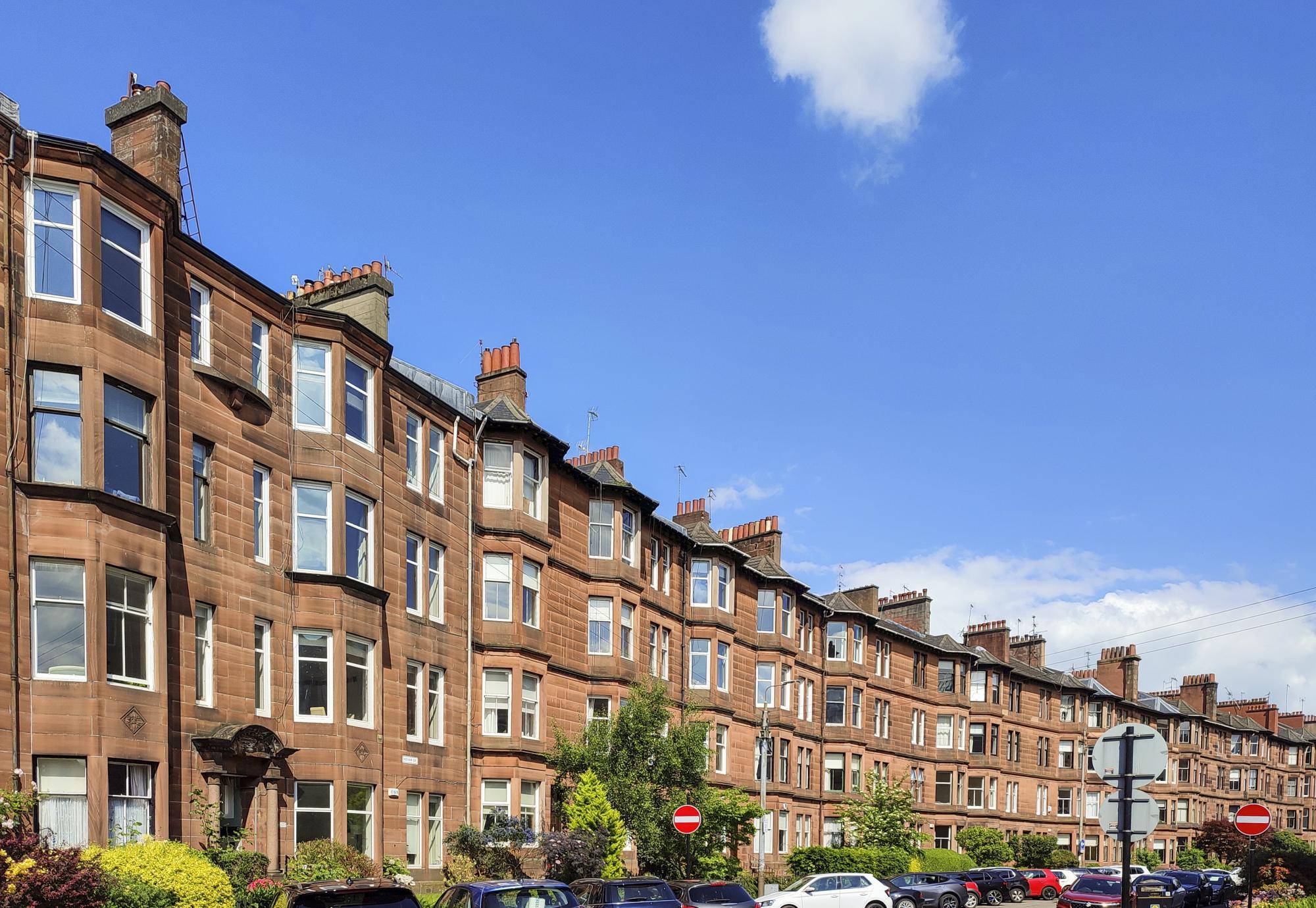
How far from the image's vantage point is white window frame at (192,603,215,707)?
942 inches

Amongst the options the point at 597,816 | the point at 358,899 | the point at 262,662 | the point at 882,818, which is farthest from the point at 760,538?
the point at 358,899

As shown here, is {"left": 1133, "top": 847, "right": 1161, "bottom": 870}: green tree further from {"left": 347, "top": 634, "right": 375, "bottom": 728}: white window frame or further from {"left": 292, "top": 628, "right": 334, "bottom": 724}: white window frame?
{"left": 292, "top": 628, "right": 334, "bottom": 724}: white window frame

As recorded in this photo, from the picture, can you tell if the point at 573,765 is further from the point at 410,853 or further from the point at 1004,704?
the point at 1004,704

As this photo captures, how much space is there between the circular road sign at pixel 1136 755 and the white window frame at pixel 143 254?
17689 mm

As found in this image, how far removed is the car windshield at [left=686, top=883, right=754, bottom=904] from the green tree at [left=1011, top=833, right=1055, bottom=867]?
43.8 m

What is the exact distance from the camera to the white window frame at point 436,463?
108ft

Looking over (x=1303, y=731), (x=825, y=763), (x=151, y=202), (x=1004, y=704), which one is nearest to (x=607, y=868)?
(x=151, y=202)

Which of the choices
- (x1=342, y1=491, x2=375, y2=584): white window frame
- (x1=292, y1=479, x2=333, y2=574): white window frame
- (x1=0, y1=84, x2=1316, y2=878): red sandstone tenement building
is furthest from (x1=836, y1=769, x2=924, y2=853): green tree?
(x1=292, y1=479, x2=333, y2=574): white window frame

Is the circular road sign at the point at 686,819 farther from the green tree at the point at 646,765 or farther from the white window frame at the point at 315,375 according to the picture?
the white window frame at the point at 315,375

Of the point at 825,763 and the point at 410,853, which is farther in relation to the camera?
the point at 825,763

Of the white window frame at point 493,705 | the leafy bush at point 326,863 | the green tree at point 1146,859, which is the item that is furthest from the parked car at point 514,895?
the green tree at point 1146,859

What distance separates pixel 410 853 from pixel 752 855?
69.8 ft

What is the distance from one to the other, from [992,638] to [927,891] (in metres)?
35.9

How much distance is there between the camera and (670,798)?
3488cm
